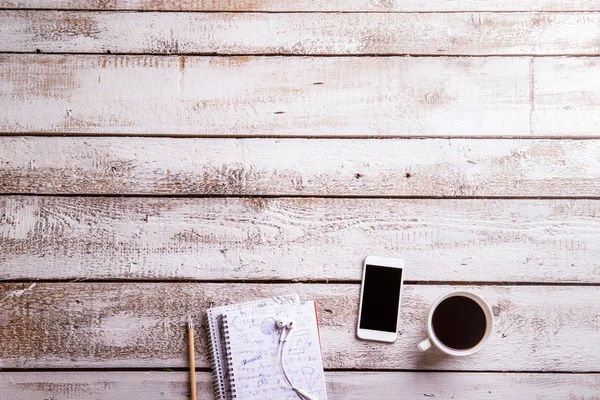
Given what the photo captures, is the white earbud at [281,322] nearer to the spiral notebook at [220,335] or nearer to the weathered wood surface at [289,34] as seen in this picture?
the spiral notebook at [220,335]

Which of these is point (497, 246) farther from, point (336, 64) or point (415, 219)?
point (336, 64)

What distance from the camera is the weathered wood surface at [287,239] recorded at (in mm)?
937

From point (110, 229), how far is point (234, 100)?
34 centimetres

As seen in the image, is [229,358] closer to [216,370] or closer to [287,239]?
[216,370]

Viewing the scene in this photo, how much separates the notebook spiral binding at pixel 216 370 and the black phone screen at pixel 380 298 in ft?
0.87

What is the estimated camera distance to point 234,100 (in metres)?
0.97

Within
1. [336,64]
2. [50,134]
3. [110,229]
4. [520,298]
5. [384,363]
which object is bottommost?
[384,363]

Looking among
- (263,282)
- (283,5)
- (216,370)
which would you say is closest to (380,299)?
(263,282)

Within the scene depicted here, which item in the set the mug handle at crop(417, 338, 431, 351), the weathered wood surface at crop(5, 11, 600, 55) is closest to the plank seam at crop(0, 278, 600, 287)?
the mug handle at crop(417, 338, 431, 351)

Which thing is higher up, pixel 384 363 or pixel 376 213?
pixel 376 213

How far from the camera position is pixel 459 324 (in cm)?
86

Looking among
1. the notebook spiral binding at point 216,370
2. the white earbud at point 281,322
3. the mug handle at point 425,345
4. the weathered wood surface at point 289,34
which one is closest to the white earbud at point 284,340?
the white earbud at point 281,322

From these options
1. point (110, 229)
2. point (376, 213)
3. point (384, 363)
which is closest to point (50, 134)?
point (110, 229)

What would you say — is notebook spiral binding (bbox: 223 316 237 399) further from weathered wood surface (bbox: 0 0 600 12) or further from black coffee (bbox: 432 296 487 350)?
weathered wood surface (bbox: 0 0 600 12)
